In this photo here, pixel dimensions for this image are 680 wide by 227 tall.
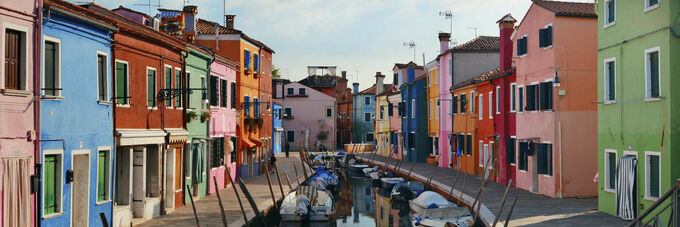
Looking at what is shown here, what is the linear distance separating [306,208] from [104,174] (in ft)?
27.4

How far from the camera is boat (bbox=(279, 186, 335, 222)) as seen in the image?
23.0 m

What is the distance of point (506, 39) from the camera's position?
3027cm

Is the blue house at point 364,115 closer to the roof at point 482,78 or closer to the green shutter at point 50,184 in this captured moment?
the roof at point 482,78

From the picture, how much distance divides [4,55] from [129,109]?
218 inches

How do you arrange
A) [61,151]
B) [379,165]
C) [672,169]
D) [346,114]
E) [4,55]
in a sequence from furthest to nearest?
1. [346,114]
2. [379,165]
3. [672,169]
4. [61,151]
5. [4,55]

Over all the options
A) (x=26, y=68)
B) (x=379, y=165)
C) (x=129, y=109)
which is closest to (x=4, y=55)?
(x=26, y=68)

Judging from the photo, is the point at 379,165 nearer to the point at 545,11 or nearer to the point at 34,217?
the point at 545,11

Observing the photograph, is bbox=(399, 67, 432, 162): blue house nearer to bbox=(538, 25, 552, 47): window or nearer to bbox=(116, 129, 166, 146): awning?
bbox=(538, 25, 552, 47): window

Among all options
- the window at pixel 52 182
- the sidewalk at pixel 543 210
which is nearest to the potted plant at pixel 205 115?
the sidewalk at pixel 543 210

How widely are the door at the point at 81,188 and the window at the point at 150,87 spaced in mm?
3777

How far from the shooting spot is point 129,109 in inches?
695

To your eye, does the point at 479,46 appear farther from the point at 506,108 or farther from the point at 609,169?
the point at 609,169

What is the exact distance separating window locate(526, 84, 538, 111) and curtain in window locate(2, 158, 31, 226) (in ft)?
61.4

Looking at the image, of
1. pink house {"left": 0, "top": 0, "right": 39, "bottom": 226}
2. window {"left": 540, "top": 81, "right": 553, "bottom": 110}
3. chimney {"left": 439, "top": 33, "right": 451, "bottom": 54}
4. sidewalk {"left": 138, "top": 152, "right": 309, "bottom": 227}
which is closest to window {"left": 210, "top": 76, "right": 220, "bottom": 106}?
sidewalk {"left": 138, "top": 152, "right": 309, "bottom": 227}
